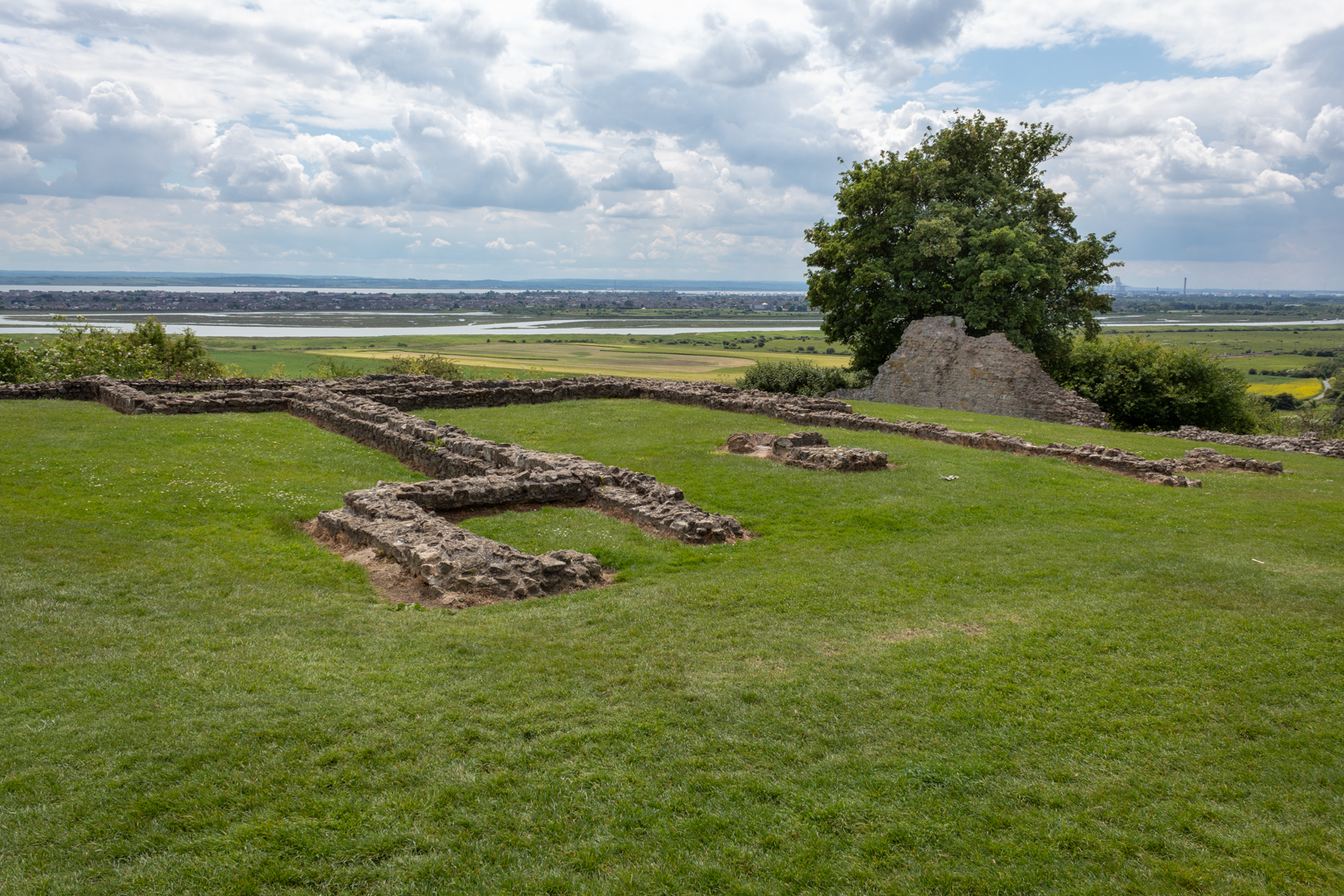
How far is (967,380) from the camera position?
35688 millimetres

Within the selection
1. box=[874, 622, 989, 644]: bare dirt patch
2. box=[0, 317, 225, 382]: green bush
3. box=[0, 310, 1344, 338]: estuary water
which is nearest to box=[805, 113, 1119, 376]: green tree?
box=[874, 622, 989, 644]: bare dirt patch

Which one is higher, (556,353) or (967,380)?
(556,353)

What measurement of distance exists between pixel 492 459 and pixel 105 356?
32.7 m

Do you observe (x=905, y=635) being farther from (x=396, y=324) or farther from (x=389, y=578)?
(x=396, y=324)

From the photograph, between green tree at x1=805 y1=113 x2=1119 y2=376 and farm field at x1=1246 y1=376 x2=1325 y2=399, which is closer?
green tree at x1=805 y1=113 x2=1119 y2=376

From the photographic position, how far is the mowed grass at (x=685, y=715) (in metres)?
5.29

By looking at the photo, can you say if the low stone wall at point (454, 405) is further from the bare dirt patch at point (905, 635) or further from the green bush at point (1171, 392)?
the green bush at point (1171, 392)

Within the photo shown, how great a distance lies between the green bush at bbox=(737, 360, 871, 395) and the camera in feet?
136

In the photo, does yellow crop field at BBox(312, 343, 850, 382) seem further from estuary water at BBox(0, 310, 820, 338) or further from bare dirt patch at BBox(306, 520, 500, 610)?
bare dirt patch at BBox(306, 520, 500, 610)

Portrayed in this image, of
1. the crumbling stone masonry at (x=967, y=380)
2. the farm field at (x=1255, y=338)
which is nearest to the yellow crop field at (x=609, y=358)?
the crumbling stone masonry at (x=967, y=380)

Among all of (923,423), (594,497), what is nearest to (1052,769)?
(594,497)

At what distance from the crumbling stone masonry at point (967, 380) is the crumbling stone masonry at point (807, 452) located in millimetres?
16675

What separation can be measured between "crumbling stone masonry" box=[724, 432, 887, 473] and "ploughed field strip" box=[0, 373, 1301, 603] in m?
0.04

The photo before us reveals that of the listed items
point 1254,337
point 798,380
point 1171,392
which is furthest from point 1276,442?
point 1254,337
